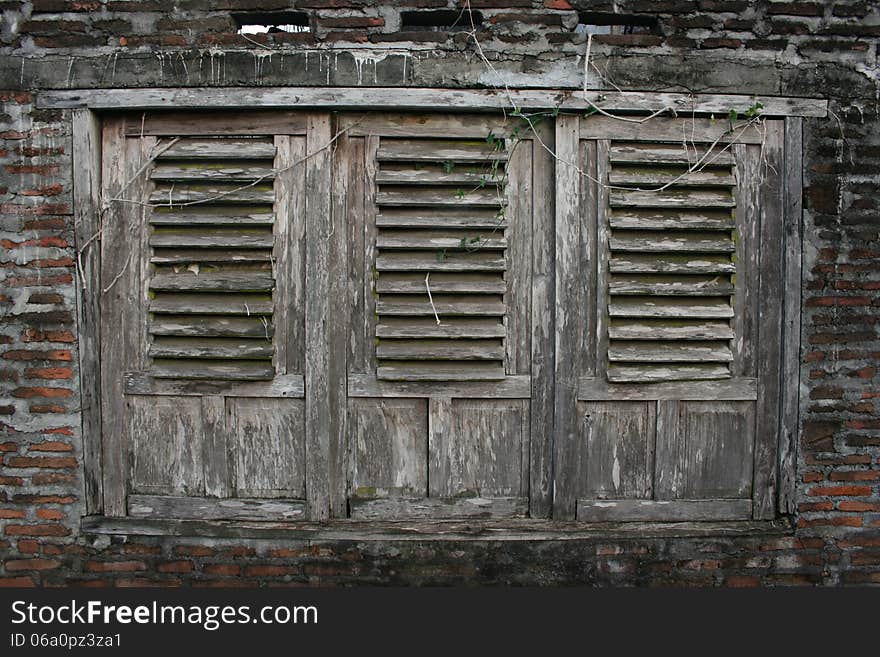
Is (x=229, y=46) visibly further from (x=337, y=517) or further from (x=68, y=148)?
(x=337, y=517)

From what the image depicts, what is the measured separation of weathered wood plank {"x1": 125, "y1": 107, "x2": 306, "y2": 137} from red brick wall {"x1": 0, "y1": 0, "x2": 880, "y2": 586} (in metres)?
0.18

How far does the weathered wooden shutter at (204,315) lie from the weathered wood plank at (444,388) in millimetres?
343

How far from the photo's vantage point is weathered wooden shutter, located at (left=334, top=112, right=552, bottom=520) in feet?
12.0

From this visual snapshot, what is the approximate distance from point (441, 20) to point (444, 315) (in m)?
1.62

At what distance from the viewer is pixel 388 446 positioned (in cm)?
375

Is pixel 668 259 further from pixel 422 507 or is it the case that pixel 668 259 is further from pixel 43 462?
pixel 43 462

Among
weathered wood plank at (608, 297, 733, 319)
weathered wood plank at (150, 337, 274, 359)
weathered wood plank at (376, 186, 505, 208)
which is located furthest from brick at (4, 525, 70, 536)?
weathered wood plank at (608, 297, 733, 319)

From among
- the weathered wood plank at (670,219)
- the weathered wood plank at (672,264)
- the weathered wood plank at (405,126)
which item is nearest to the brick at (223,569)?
the weathered wood plank at (405,126)

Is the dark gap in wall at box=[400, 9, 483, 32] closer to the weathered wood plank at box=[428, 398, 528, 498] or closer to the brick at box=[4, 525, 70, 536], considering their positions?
the weathered wood plank at box=[428, 398, 528, 498]

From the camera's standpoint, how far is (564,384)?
3.71 meters

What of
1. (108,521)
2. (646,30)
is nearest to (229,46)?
(646,30)

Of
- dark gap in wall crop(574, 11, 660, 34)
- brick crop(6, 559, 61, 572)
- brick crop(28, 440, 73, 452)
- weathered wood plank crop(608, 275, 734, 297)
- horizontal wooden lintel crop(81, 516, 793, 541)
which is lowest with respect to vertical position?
brick crop(6, 559, 61, 572)

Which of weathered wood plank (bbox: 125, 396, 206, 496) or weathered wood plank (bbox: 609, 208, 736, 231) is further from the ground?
weathered wood plank (bbox: 609, 208, 736, 231)

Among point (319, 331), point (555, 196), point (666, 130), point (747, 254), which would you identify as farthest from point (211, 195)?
point (747, 254)
